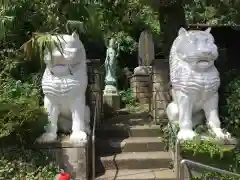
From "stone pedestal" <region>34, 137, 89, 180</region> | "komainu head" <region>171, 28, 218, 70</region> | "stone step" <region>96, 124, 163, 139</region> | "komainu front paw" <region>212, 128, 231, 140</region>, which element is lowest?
"stone pedestal" <region>34, 137, 89, 180</region>

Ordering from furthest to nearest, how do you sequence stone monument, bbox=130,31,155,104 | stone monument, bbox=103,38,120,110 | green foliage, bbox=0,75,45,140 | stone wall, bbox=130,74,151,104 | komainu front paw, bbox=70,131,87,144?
stone monument, bbox=130,31,155,104, stone wall, bbox=130,74,151,104, stone monument, bbox=103,38,120,110, komainu front paw, bbox=70,131,87,144, green foliage, bbox=0,75,45,140

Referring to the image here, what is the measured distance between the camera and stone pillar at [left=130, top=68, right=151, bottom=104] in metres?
12.7

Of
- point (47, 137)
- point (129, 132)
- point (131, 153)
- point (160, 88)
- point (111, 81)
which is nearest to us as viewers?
point (47, 137)

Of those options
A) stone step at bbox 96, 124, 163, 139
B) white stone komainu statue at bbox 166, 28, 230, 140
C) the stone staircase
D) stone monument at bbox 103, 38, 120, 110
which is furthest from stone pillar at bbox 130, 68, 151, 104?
white stone komainu statue at bbox 166, 28, 230, 140

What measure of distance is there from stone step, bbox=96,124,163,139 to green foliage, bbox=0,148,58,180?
5.59ft

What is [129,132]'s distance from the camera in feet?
25.3

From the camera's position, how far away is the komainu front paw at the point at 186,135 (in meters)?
6.26

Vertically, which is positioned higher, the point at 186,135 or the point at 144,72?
the point at 144,72

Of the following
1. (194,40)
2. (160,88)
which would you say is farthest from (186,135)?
(160,88)

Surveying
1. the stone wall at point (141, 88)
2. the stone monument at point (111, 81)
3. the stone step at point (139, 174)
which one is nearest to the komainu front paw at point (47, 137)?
the stone step at point (139, 174)

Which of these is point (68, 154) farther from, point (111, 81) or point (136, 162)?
point (111, 81)

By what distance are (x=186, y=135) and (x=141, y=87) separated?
266 inches

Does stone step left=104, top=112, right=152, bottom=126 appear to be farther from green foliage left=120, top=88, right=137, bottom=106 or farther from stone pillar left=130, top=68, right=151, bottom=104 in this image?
stone pillar left=130, top=68, right=151, bottom=104

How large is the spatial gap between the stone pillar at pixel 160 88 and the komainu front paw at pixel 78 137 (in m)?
2.32
